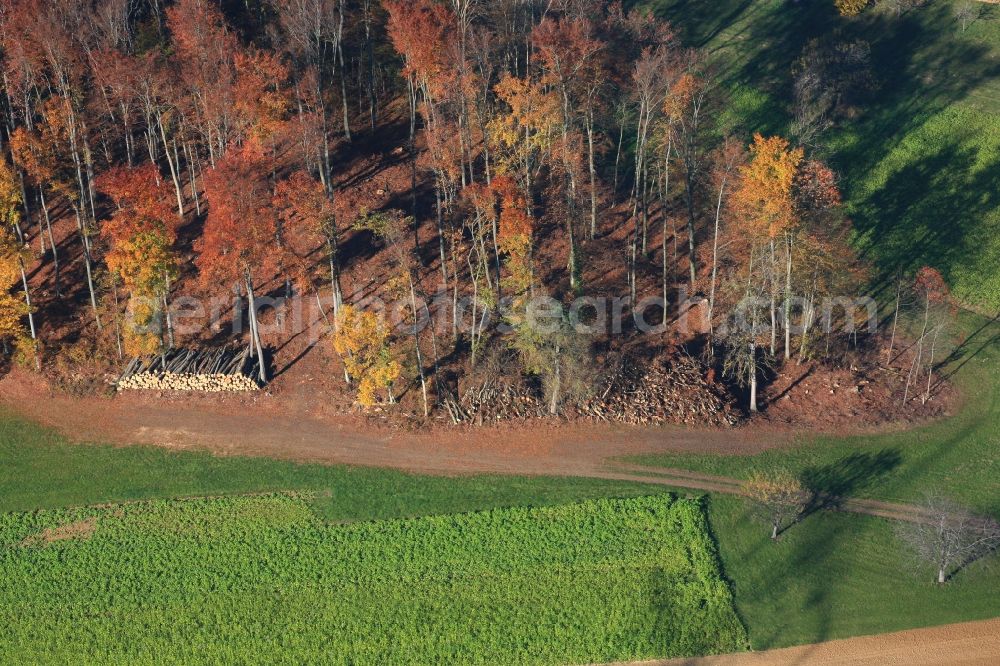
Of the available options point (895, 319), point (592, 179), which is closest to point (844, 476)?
point (895, 319)

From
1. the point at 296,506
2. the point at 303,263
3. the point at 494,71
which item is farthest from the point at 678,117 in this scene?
the point at 296,506

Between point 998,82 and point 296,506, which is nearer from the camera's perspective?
point 296,506

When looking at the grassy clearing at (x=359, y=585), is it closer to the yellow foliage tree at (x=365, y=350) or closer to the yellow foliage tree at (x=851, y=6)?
the yellow foliage tree at (x=365, y=350)

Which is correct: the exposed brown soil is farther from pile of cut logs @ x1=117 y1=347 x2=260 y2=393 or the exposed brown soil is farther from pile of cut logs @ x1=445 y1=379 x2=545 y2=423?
pile of cut logs @ x1=445 y1=379 x2=545 y2=423

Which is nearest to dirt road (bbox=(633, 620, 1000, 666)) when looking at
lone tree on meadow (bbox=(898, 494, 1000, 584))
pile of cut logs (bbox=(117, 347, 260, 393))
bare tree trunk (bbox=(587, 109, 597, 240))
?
lone tree on meadow (bbox=(898, 494, 1000, 584))

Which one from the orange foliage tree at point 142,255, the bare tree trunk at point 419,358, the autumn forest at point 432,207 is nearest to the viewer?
the bare tree trunk at point 419,358

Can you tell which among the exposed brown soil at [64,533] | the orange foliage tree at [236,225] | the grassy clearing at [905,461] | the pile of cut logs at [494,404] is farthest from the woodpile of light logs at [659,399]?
the exposed brown soil at [64,533]

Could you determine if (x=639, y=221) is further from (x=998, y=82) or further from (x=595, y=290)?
(x=998, y=82)
